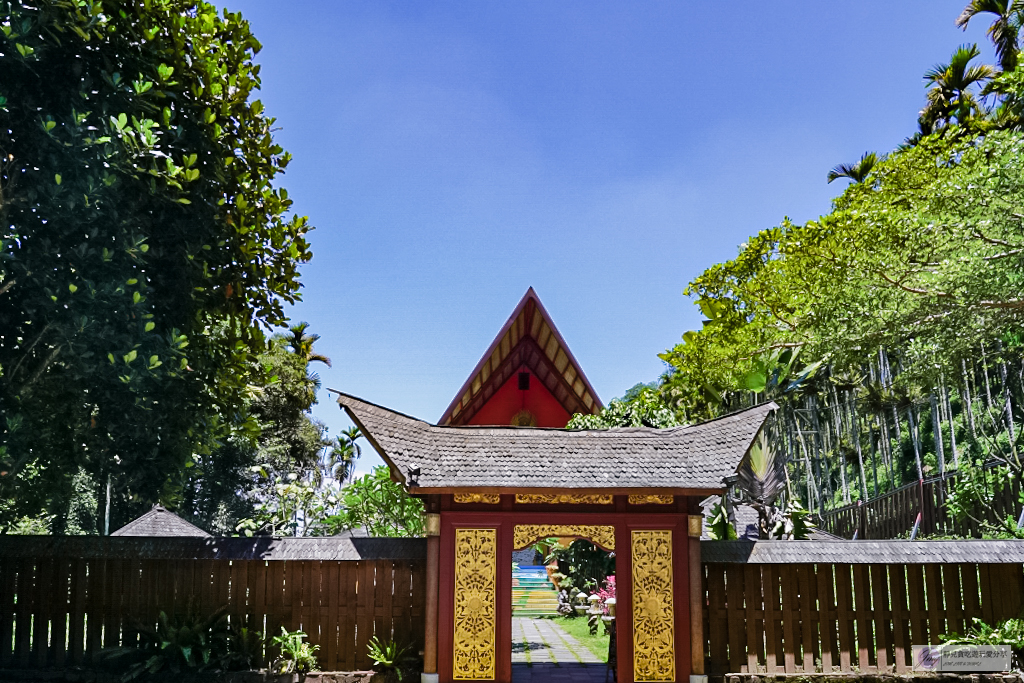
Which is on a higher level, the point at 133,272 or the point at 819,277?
the point at 819,277

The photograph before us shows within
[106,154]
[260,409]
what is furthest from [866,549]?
[260,409]

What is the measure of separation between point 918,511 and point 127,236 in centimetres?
1443

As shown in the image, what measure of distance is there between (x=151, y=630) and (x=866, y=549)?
776 centimetres

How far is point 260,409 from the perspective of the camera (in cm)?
2772

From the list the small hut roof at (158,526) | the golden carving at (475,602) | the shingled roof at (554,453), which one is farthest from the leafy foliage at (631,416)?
the small hut roof at (158,526)

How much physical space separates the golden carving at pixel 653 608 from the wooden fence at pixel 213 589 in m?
2.32

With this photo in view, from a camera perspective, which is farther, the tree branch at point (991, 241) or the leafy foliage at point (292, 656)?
the tree branch at point (991, 241)

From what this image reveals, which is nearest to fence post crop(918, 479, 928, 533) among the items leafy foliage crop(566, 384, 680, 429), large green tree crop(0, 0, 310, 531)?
leafy foliage crop(566, 384, 680, 429)

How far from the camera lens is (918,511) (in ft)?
51.0

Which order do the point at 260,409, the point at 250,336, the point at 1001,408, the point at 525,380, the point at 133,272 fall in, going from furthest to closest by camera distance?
the point at 260,409
the point at 525,380
the point at 1001,408
the point at 250,336
the point at 133,272

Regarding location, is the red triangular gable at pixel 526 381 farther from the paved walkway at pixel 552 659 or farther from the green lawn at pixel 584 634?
the paved walkway at pixel 552 659

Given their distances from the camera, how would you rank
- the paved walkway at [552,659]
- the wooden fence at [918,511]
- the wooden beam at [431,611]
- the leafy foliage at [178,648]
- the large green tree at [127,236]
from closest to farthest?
the large green tree at [127,236], the leafy foliage at [178,648], the wooden beam at [431,611], the paved walkway at [552,659], the wooden fence at [918,511]

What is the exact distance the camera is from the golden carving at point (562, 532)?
28.7 ft

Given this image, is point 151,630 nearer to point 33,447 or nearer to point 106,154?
point 33,447
